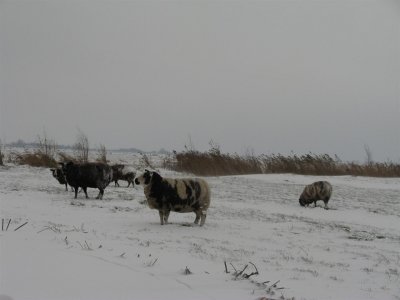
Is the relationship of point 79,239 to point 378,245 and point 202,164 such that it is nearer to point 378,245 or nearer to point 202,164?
point 378,245

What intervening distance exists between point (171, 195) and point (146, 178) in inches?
21.1

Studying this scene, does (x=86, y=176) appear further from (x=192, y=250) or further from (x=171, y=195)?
(x=192, y=250)

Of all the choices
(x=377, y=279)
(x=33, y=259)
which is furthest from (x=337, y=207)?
(x=33, y=259)

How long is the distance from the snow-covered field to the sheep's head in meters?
0.71

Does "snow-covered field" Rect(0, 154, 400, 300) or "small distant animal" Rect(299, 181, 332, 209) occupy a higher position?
"small distant animal" Rect(299, 181, 332, 209)

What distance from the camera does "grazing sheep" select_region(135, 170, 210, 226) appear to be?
8.16 metres

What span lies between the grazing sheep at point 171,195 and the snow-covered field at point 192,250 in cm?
29

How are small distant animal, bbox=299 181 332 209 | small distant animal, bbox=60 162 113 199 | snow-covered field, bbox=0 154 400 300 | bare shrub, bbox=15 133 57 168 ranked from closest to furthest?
snow-covered field, bbox=0 154 400 300, small distant animal, bbox=60 162 113 199, small distant animal, bbox=299 181 332 209, bare shrub, bbox=15 133 57 168

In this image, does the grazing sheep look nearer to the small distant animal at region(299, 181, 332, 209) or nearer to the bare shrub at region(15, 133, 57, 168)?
the small distant animal at region(299, 181, 332, 209)

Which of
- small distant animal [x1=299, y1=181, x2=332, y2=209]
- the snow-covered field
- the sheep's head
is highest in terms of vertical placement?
the sheep's head

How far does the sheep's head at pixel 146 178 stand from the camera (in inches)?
322

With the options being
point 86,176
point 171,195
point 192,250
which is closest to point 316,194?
point 171,195

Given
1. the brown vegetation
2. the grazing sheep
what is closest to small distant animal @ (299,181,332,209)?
the grazing sheep

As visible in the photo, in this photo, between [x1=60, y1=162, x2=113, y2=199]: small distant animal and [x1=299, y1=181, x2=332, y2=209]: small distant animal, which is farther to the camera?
[x1=299, y1=181, x2=332, y2=209]: small distant animal
